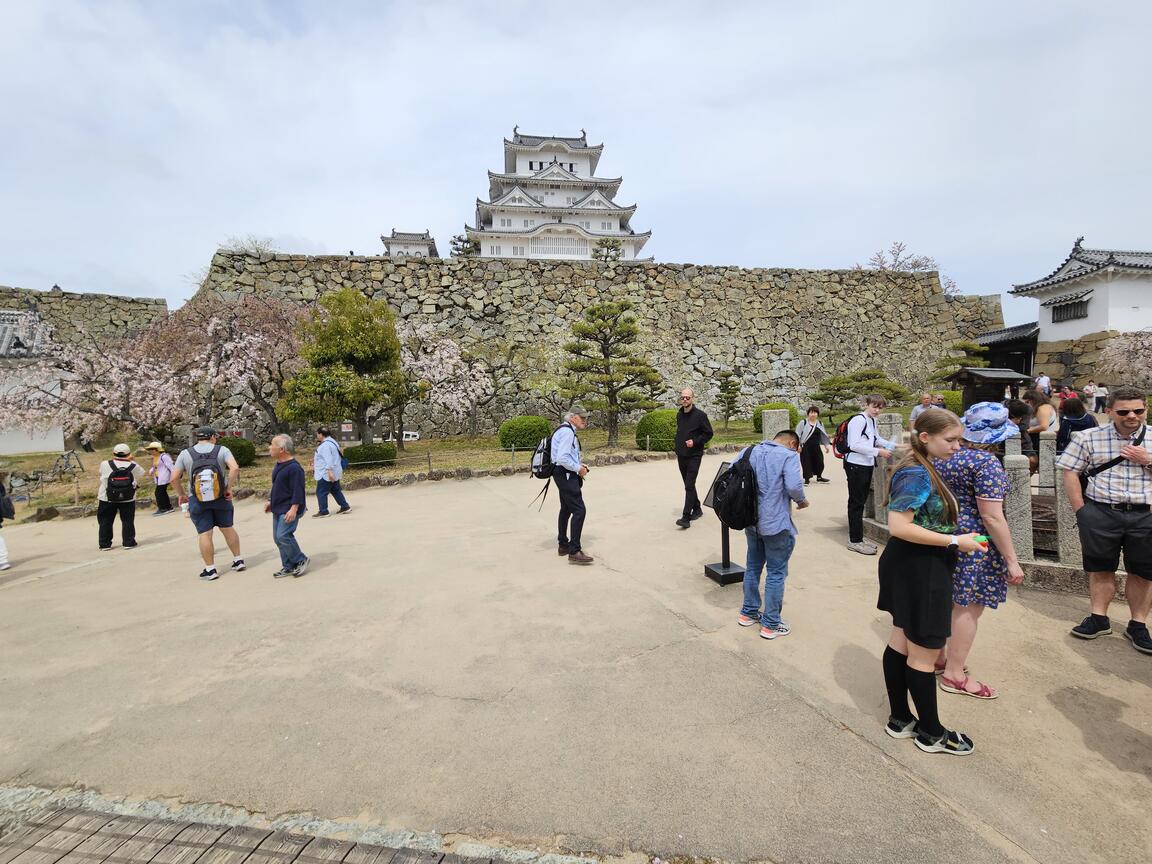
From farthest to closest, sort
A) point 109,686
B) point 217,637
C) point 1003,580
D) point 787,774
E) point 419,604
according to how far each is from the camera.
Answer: point 419,604 → point 217,637 → point 109,686 → point 1003,580 → point 787,774

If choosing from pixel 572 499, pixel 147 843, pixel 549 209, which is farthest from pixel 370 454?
pixel 549 209

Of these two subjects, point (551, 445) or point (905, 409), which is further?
point (905, 409)

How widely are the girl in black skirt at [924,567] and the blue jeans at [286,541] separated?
5.20 metres

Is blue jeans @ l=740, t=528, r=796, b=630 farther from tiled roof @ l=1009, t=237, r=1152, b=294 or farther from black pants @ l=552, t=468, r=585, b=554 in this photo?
tiled roof @ l=1009, t=237, r=1152, b=294

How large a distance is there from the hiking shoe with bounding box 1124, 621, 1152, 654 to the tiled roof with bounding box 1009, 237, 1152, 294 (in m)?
21.2

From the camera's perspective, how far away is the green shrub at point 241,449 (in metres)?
12.8

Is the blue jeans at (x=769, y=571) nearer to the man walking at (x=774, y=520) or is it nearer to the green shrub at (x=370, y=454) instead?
the man walking at (x=774, y=520)

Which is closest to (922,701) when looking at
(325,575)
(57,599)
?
(325,575)

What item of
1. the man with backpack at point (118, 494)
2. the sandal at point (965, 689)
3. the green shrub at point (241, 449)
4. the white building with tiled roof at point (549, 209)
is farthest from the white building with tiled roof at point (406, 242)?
the sandal at point (965, 689)

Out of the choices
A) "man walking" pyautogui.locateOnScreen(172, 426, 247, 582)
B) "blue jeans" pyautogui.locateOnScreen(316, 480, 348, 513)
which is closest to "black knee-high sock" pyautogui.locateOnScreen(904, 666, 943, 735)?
"man walking" pyautogui.locateOnScreen(172, 426, 247, 582)

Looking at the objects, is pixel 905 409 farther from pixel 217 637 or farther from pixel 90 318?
pixel 90 318

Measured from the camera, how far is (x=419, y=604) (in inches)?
178

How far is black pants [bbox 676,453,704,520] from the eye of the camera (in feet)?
20.8

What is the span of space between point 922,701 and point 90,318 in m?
26.3
